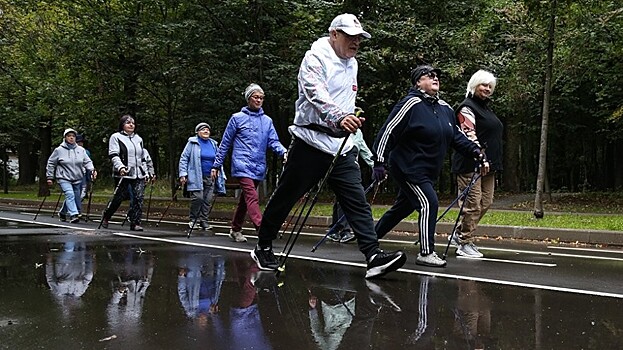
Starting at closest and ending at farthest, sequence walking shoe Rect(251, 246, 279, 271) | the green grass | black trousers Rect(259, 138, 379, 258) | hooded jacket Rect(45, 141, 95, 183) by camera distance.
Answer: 1. black trousers Rect(259, 138, 379, 258)
2. walking shoe Rect(251, 246, 279, 271)
3. the green grass
4. hooded jacket Rect(45, 141, 95, 183)

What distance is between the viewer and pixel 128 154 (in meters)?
10.7

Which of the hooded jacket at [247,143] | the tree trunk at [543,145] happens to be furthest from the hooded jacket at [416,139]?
the tree trunk at [543,145]

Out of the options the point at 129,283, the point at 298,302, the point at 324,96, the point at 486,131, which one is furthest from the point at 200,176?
the point at 298,302

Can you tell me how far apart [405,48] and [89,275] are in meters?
12.9

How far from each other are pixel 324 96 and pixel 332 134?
371 millimetres

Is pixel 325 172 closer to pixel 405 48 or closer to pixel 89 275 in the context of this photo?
pixel 89 275

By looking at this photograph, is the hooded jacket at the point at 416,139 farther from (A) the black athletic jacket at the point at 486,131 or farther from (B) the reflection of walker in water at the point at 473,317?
(B) the reflection of walker in water at the point at 473,317

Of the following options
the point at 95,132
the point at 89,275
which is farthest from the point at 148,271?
the point at 95,132

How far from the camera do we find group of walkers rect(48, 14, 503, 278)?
5441 mm

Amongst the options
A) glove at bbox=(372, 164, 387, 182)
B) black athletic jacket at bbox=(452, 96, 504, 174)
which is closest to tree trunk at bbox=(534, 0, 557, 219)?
black athletic jacket at bbox=(452, 96, 504, 174)

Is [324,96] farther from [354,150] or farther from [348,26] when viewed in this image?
[354,150]

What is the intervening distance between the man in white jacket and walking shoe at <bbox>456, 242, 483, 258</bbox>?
2.07 metres

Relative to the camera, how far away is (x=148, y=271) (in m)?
6.02

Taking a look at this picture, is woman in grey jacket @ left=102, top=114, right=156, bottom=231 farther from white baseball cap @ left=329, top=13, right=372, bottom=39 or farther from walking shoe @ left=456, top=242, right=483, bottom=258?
white baseball cap @ left=329, top=13, right=372, bottom=39
